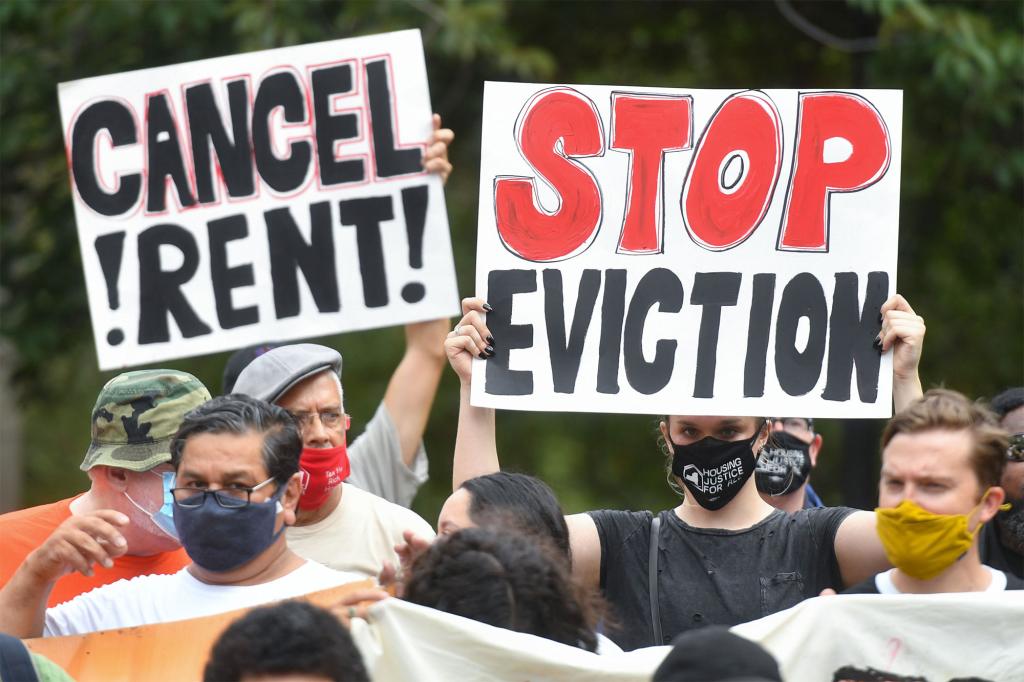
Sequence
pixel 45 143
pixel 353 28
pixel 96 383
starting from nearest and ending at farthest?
pixel 353 28 < pixel 45 143 < pixel 96 383

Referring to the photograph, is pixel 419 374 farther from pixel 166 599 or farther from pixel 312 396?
pixel 166 599

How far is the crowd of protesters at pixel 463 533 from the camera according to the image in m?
3.07

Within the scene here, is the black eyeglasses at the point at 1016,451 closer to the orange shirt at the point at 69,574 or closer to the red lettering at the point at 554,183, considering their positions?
the red lettering at the point at 554,183

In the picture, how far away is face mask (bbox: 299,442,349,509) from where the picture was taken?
398 cm

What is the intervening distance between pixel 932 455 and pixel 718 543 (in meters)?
0.66

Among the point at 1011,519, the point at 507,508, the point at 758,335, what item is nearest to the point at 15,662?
the point at 507,508

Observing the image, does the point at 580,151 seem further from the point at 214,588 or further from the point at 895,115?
the point at 214,588

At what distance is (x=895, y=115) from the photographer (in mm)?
4152

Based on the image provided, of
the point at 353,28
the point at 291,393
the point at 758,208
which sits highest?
the point at 353,28

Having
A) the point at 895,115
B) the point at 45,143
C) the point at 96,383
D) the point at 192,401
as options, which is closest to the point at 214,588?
the point at 192,401

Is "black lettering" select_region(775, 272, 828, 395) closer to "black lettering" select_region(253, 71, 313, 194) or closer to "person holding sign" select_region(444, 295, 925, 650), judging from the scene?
"person holding sign" select_region(444, 295, 925, 650)

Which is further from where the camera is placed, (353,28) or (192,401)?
(353,28)

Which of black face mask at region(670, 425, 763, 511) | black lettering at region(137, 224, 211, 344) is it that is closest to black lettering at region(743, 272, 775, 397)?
black face mask at region(670, 425, 763, 511)

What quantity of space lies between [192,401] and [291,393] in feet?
0.99
